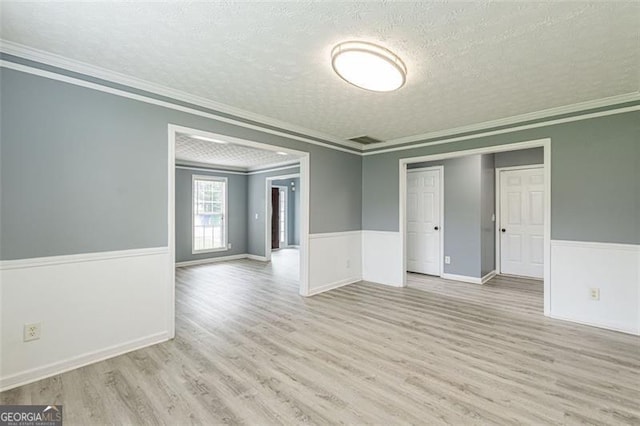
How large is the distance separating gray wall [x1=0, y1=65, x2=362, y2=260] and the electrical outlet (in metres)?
0.52

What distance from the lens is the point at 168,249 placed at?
2.83 meters

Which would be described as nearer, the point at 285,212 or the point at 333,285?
the point at 333,285

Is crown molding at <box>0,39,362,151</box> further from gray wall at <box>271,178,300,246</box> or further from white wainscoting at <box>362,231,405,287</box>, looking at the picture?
gray wall at <box>271,178,300,246</box>

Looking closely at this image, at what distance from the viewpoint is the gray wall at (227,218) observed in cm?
659

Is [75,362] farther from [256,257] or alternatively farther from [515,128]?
[256,257]

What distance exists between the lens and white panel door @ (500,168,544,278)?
17.4 feet

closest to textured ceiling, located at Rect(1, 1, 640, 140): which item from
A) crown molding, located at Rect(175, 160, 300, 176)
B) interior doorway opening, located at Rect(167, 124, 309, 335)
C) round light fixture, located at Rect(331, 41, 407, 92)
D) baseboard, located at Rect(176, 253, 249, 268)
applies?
round light fixture, located at Rect(331, 41, 407, 92)

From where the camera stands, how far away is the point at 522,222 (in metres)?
5.47

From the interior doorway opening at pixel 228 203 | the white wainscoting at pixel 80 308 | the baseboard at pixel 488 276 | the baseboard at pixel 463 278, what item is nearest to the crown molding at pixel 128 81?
the white wainscoting at pixel 80 308

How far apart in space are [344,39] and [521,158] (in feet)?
16.4

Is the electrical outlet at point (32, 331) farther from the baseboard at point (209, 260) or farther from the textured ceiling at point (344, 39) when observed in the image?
the baseboard at point (209, 260)

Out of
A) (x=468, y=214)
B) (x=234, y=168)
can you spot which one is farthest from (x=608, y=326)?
(x=234, y=168)

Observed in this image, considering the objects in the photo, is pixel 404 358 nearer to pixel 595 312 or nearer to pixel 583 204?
pixel 595 312

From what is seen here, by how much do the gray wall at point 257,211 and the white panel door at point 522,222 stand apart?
201 inches
